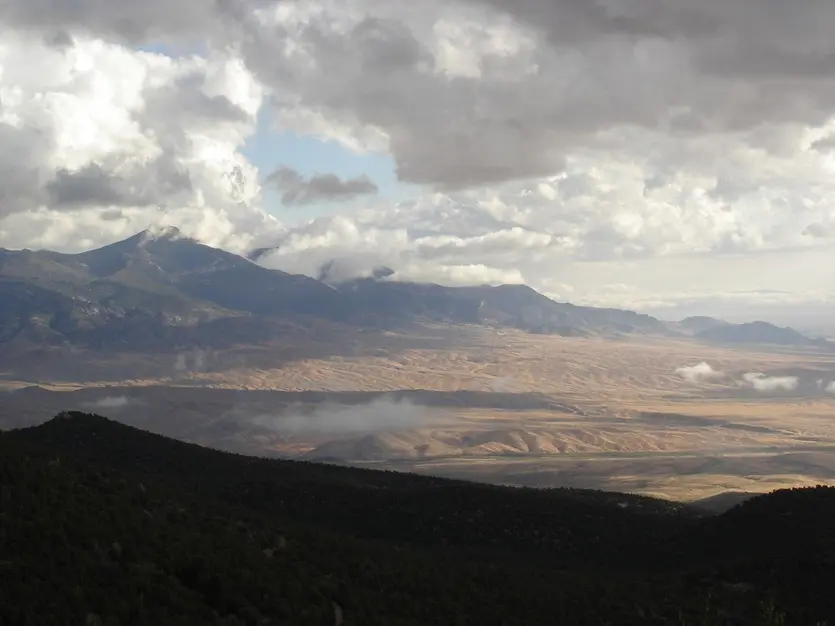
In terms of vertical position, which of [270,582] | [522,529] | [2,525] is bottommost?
[522,529]

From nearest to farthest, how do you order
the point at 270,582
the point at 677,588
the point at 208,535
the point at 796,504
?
the point at 270,582 < the point at 208,535 < the point at 677,588 < the point at 796,504

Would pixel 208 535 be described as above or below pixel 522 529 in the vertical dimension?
above

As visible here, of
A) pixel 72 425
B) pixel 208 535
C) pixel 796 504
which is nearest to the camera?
pixel 208 535

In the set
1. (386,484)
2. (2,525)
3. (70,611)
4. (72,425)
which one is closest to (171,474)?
(72,425)

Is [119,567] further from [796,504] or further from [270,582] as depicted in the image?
[796,504]

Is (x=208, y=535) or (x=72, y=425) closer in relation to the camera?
(x=208, y=535)

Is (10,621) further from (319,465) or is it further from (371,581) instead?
(319,465)

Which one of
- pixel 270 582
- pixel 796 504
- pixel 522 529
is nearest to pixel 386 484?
pixel 522 529
